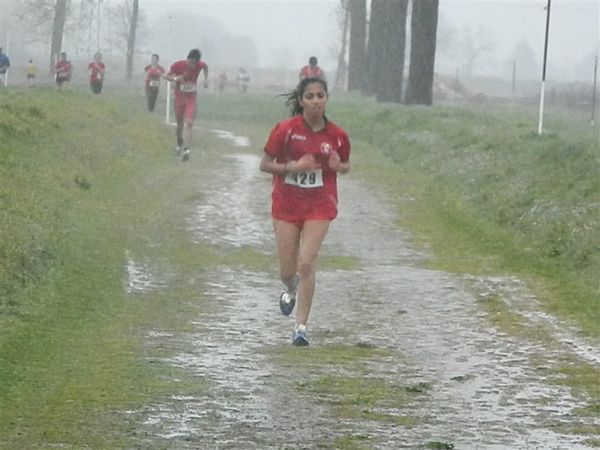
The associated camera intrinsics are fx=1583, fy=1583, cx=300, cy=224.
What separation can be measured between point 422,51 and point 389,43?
9.02 m

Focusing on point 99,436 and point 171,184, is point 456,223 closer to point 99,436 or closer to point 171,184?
point 171,184

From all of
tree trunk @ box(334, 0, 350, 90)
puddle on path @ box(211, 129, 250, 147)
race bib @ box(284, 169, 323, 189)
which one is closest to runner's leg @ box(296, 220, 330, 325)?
race bib @ box(284, 169, 323, 189)

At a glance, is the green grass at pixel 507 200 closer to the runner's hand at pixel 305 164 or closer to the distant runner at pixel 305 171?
the distant runner at pixel 305 171

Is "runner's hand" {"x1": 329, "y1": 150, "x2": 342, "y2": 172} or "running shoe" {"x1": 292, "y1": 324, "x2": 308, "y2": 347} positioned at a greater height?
"runner's hand" {"x1": 329, "y1": 150, "x2": 342, "y2": 172}

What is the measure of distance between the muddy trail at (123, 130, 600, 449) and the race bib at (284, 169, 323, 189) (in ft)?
3.65

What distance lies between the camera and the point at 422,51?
117 feet

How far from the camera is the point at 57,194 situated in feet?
57.6

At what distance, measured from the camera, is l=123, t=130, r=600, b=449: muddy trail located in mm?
8141

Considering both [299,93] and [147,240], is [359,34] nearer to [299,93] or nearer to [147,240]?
[147,240]

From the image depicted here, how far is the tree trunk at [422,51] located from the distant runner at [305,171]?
23814mm

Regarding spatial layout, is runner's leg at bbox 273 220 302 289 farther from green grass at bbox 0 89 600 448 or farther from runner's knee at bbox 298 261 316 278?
green grass at bbox 0 89 600 448

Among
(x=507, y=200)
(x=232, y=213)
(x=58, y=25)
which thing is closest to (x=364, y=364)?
(x=232, y=213)

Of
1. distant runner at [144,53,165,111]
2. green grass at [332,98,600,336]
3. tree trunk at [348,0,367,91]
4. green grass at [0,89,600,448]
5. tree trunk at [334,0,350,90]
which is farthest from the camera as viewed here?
tree trunk at [334,0,350,90]

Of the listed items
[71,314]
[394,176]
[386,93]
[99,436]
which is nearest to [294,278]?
[71,314]
